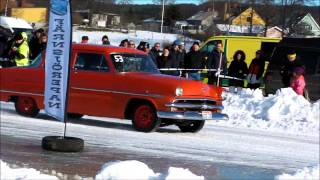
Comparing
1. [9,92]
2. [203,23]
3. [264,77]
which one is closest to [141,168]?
→ [9,92]

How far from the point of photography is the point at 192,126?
1327 cm

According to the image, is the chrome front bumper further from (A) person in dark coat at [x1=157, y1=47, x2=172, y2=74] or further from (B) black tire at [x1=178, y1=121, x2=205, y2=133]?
(A) person in dark coat at [x1=157, y1=47, x2=172, y2=74]

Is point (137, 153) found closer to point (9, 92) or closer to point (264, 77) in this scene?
point (9, 92)

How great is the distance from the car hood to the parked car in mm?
6473

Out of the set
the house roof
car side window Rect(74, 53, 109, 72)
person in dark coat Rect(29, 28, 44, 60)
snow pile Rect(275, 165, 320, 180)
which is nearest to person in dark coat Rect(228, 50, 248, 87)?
person in dark coat Rect(29, 28, 44, 60)

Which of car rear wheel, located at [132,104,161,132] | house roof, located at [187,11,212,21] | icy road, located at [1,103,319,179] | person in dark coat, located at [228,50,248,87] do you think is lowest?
icy road, located at [1,103,319,179]

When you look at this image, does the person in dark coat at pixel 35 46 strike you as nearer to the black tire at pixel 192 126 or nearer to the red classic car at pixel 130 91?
the red classic car at pixel 130 91

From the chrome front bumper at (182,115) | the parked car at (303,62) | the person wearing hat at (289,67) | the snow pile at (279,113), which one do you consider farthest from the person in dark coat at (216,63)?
the chrome front bumper at (182,115)

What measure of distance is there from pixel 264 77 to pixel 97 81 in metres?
7.51

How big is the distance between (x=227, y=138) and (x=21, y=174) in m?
5.52

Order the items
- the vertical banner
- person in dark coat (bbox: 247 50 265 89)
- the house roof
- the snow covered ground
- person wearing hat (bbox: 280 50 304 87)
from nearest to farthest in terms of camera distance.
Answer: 1. the snow covered ground
2. the vertical banner
3. person wearing hat (bbox: 280 50 304 87)
4. person in dark coat (bbox: 247 50 265 89)
5. the house roof

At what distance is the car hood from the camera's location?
12.2 metres

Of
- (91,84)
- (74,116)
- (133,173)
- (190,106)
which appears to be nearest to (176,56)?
(74,116)

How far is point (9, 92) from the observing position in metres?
14.0
